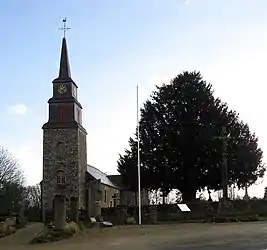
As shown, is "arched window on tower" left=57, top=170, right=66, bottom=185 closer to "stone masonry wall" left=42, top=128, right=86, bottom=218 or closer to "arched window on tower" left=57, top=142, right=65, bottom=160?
"stone masonry wall" left=42, top=128, right=86, bottom=218

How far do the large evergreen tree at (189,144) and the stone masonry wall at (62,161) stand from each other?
31.3ft

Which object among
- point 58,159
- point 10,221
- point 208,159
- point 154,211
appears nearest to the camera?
point 10,221

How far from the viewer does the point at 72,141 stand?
67.1m

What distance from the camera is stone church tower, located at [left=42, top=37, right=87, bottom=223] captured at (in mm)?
66125

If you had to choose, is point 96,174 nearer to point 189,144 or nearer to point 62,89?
point 62,89

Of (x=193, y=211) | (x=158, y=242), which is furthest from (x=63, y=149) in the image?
(x=158, y=242)

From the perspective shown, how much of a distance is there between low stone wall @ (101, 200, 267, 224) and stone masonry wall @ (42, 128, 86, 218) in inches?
785

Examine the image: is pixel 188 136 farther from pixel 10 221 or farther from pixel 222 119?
pixel 10 221

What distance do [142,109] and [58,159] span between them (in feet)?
44.4

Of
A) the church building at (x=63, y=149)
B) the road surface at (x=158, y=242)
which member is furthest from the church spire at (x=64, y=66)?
the road surface at (x=158, y=242)

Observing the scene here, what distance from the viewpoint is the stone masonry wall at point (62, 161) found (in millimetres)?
66125

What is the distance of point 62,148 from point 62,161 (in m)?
1.67

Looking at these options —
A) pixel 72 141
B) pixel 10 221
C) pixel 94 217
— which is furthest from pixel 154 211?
pixel 72 141

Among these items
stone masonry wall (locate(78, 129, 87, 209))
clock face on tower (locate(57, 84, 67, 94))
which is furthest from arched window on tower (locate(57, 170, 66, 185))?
clock face on tower (locate(57, 84, 67, 94))
